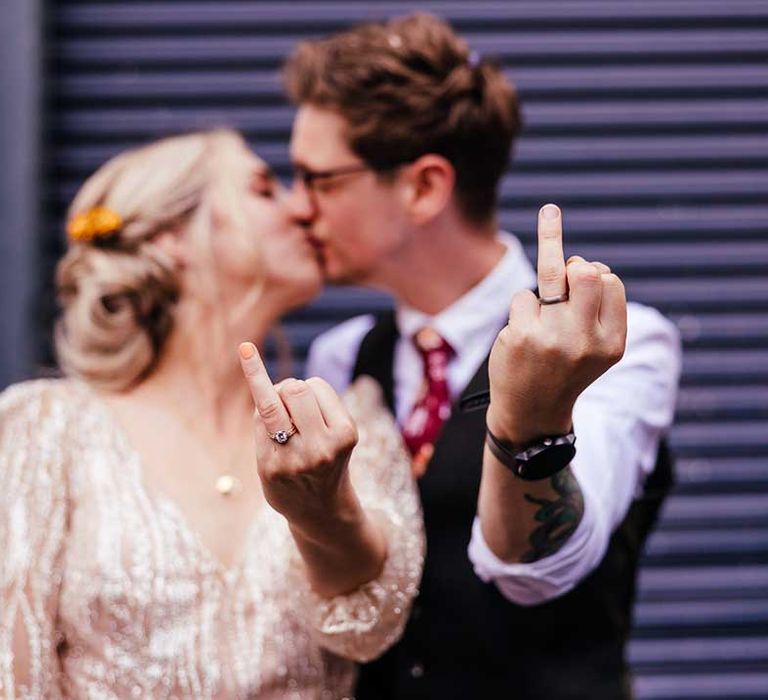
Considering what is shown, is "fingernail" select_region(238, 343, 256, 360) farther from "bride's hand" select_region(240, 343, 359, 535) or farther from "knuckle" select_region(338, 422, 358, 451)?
"knuckle" select_region(338, 422, 358, 451)

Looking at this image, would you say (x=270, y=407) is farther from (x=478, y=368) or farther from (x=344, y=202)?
(x=344, y=202)

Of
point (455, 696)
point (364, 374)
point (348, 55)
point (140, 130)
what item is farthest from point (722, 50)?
point (455, 696)

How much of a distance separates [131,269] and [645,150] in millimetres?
1538

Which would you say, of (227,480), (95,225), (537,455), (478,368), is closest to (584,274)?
(537,455)

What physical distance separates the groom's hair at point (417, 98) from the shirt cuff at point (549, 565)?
3.49 feet

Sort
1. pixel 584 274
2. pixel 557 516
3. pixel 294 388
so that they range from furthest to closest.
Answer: pixel 557 516 → pixel 294 388 → pixel 584 274

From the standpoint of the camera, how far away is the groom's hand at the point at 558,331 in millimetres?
1550

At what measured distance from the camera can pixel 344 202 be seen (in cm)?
274

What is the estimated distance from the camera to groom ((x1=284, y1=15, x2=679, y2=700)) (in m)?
1.64

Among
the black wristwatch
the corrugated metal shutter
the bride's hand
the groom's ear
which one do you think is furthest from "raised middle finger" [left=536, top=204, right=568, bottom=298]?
the corrugated metal shutter

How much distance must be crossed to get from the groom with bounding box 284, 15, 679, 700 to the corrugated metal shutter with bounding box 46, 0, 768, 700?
0.46 m

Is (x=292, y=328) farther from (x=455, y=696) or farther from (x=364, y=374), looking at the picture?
(x=455, y=696)

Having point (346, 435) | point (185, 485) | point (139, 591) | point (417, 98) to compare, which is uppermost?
point (417, 98)

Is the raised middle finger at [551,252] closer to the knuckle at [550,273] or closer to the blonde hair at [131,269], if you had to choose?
the knuckle at [550,273]
